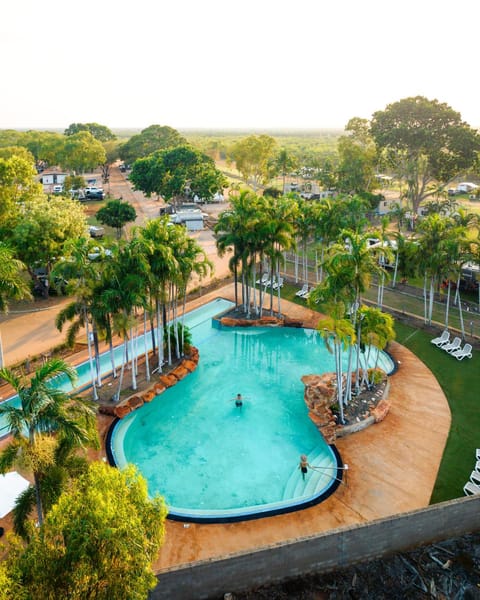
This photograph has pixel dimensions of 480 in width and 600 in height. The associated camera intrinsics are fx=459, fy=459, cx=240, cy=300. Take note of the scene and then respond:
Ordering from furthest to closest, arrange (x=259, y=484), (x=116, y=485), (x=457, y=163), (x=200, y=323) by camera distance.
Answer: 1. (x=457, y=163)
2. (x=200, y=323)
3. (x=259, y=484)
4. (x=116, y=485)

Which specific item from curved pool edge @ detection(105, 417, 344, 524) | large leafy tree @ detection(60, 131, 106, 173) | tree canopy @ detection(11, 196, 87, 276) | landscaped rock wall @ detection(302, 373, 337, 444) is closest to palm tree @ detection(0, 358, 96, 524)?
curved pool edge @ detection(105, 417, 344, 524)

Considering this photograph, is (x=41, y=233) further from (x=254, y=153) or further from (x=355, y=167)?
(x=254, y=153)

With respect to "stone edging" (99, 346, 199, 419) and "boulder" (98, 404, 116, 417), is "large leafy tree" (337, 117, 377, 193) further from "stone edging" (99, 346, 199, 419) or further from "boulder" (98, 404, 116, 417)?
"boulder" (98, 404, 116, 417)

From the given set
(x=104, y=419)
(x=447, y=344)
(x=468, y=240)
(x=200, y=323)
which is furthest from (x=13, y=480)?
(x=468, y=240)

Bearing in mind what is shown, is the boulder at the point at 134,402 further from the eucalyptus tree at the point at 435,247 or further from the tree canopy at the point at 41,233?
the eucalyptus tree at the point at 435,247

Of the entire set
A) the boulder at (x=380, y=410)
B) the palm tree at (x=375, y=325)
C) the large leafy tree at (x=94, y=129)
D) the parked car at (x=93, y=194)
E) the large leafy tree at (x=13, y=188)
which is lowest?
the boulder at (x=380, y=410)

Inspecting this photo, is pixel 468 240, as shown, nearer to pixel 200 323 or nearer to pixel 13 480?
pixel 200 323

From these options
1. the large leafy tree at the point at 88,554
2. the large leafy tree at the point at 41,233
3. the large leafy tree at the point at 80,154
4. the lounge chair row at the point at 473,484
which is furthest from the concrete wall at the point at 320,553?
the large leafy tree at the point at 80,154
